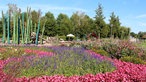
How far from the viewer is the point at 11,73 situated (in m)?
3.24

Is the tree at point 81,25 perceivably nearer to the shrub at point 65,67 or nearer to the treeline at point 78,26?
the treeline at point 78,26

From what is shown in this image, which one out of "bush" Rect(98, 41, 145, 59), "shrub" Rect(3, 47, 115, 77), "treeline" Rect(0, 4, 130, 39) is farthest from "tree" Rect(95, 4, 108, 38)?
"shrub" Rect(3, 47, 115, 77)

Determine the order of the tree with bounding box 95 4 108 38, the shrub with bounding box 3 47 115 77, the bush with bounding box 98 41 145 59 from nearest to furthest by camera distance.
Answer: the shrub with bounding box 3 47 115 77 < the bush with bounding box 98 41 145 59 < the tree with bounding box 95 4 108 38

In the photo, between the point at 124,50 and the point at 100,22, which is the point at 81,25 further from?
the point at 124,50

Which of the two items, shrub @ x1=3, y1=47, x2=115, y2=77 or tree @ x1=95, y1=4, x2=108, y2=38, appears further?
tree @ x1=95, y1=4, x2=108, y2=38

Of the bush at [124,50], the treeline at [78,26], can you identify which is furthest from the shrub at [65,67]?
the treeline at [78,26]

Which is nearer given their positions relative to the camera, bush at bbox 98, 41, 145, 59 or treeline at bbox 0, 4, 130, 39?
bush at bbox 98, 41, 145, 59

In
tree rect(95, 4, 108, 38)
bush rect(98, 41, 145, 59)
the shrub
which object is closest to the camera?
the shrub

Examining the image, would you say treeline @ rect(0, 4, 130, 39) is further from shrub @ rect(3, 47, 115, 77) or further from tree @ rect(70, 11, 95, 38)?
shrub @ rect(3, 47, 115, 77)

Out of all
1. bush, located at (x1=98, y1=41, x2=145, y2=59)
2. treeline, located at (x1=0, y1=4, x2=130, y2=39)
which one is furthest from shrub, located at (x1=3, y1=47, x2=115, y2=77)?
treeline, located at (x1=0, y1=4, x2=130, y2=39)

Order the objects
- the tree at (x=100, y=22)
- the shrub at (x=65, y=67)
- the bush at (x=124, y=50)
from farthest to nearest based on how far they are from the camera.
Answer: the tree at (x=100, y=22) → the bush at (x=124, y=50) → the shrub at (x=65, y=67)

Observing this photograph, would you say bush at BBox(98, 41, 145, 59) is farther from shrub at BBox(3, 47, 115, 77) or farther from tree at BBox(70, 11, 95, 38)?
tree at BBox(70, 11, 95, 38)

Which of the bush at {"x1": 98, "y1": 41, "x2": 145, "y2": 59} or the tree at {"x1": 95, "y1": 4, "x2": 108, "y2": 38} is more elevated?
→ the tree at {"x1": 95, "y1": 4, "x2": 108, "y2": 38}

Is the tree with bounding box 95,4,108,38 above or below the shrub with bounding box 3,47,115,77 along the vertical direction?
above
